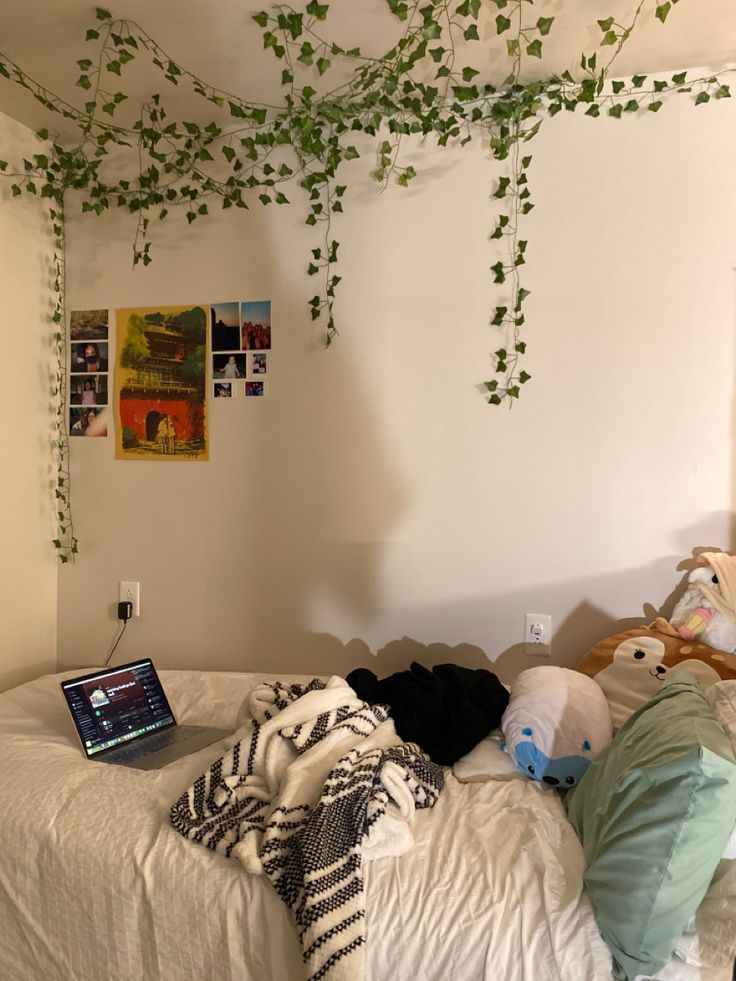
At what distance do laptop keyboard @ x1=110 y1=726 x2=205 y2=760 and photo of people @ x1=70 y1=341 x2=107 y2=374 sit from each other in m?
1.29

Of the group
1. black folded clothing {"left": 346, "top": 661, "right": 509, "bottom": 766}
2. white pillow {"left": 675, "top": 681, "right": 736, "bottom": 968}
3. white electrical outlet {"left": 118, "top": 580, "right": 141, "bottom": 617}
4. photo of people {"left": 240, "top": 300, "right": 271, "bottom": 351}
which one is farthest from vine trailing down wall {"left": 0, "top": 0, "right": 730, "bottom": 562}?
white pillow {"left": 675, "top": 681, "right": 736, "bottom": 968}

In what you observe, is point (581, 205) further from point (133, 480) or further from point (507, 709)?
point (133, 480)

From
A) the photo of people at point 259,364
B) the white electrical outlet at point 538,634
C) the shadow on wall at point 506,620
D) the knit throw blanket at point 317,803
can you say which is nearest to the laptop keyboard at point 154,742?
the knit throw blanket at point 317,803

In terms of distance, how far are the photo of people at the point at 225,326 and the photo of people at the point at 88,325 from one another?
0.42 meters

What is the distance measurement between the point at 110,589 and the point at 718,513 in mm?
1948

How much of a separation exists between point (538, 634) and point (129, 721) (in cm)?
115

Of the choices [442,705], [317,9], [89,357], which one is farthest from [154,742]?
[317,9]

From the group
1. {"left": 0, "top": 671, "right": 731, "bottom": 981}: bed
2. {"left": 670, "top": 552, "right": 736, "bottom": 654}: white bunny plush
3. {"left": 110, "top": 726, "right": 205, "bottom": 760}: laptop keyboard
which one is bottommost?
{"left": 0, "top": 671, "right": 731, "bottom": 981}: bed

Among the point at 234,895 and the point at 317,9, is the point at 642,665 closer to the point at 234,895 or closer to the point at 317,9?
the point at 234,895

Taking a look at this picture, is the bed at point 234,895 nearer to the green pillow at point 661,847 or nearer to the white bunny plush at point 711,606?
the green pillow at point 661,847

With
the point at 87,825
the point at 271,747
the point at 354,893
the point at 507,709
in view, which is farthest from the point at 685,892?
the point at 87,825

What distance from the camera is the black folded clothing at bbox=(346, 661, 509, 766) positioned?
5.65ft

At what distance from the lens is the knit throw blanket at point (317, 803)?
122 centimetres

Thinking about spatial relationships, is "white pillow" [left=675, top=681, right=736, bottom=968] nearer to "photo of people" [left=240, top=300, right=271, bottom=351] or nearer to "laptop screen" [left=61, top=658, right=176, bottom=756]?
"laptop screen" [left=61, top=658, right=176, bottom=756]
